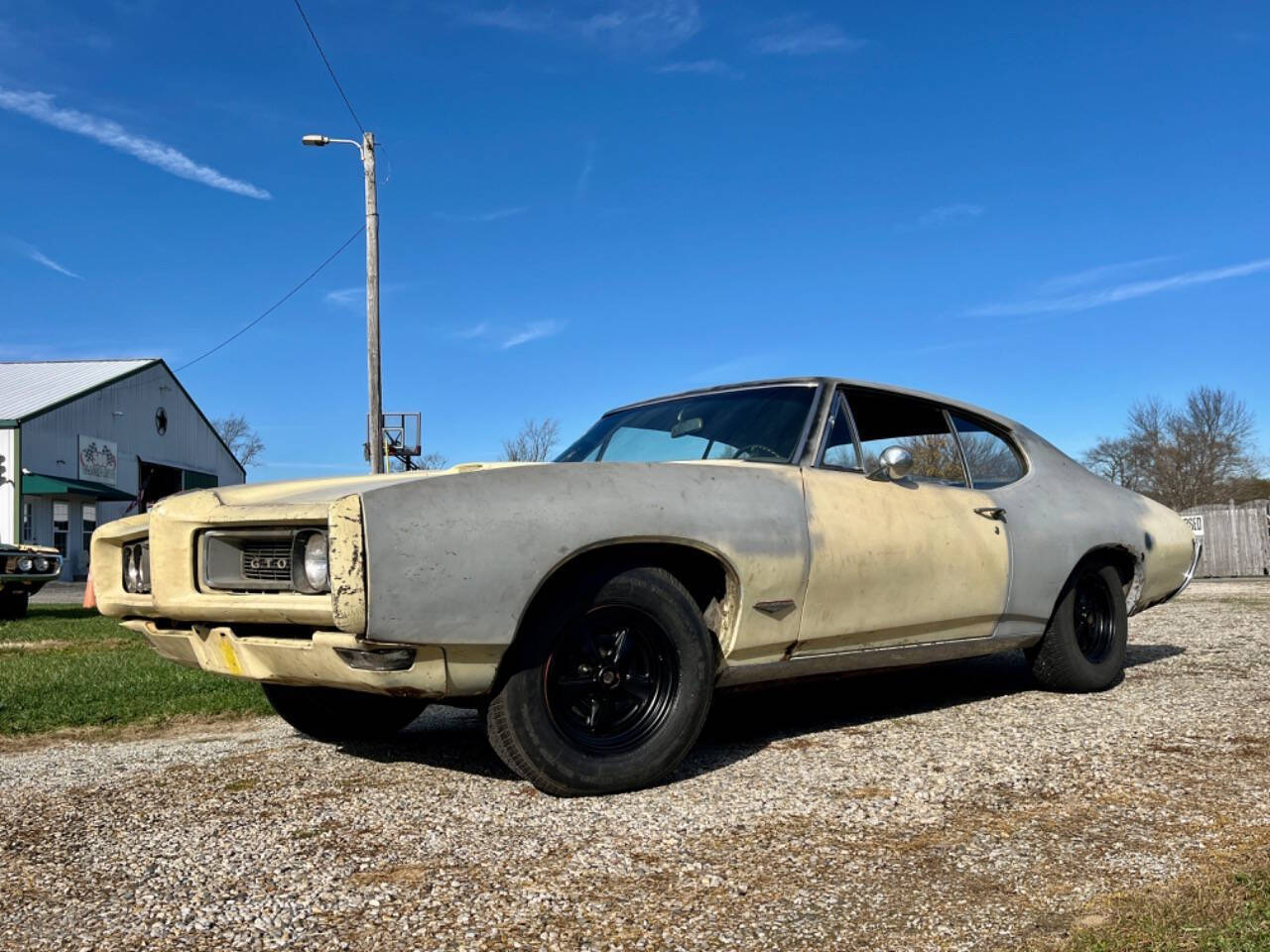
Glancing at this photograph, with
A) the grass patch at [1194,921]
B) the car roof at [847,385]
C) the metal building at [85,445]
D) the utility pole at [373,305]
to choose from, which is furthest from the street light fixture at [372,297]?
the metal building at [85,445]

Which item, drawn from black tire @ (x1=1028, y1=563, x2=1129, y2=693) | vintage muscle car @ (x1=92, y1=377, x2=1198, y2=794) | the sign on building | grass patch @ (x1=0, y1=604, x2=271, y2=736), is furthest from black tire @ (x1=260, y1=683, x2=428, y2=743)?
the sign on building

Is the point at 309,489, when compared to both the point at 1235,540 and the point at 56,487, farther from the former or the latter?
the point at 56,487

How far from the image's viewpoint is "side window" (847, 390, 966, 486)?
470 centimetres

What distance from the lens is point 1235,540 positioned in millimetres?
21125

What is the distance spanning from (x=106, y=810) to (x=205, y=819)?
41cm

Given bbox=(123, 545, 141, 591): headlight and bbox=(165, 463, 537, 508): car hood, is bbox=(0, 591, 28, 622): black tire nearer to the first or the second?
bbox=(123, 545, 141, 591): headlight

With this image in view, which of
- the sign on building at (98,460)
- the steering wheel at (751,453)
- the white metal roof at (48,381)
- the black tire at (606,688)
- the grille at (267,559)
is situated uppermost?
the white metal roof at (48,381)

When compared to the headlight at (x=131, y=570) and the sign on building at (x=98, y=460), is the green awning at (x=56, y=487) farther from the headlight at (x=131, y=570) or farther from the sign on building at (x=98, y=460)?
the headlight at (x=131, y=570)

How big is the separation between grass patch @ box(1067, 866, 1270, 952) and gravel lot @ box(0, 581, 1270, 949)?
91 mm

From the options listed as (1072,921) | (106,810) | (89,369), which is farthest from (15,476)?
(1072,921)

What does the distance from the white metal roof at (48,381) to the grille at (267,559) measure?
32.1m

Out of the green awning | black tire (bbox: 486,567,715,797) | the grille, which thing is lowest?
black tire (bbox: 486,567,715,797)

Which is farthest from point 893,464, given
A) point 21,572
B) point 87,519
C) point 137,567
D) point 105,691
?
point 87,519

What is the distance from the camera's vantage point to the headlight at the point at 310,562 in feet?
10.1
